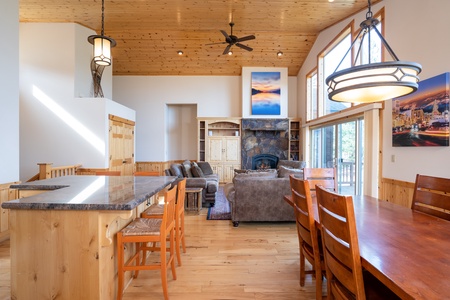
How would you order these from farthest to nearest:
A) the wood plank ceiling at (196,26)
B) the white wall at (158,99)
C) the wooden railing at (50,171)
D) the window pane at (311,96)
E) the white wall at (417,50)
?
the white wall at (158,99)
the window pane at (311,96)
the wood plank ceiling at (196,26)
the wooden railing at (50,171)
the white wall at (417,50)

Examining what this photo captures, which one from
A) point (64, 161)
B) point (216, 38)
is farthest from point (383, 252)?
point (216, 38)

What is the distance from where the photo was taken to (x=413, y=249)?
3.88ft

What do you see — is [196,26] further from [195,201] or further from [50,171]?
[50,171]

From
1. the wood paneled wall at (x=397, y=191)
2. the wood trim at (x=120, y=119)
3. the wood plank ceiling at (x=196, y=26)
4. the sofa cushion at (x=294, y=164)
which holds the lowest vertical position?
the wood paneled wall at (x=397, y=191)

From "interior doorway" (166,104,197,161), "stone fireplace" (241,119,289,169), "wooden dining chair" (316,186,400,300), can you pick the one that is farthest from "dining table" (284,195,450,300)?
"interior doorway" (166,104,197,161)

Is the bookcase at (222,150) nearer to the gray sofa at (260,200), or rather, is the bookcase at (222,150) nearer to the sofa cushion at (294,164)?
the sofa cushion at (294,164)

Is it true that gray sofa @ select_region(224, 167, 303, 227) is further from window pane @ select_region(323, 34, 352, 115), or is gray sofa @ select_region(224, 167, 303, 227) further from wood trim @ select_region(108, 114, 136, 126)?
wood trim @ select_region(108, 114, 136, 126)

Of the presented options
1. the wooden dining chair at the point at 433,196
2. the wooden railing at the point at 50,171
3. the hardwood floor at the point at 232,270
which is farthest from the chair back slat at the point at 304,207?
the wooden railing at the point at 50,171

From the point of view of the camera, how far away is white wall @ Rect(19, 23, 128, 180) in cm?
500

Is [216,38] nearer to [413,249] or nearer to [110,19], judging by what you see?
[110,19]

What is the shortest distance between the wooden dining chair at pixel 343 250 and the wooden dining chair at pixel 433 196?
3.25 feet

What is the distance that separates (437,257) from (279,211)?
2713 millimetres

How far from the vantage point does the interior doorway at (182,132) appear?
8.48 metres

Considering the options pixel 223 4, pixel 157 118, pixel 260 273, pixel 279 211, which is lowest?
pixel 260 273
